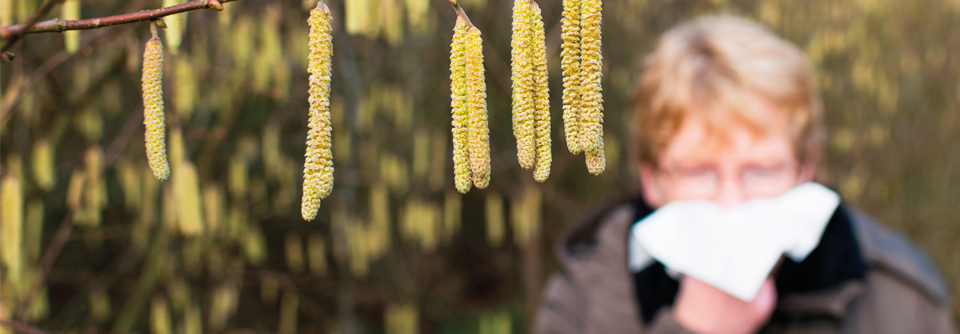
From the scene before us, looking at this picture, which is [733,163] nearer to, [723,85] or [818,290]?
[723,85]

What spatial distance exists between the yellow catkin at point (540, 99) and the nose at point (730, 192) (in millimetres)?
1286

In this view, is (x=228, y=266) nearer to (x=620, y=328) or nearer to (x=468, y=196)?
(x=620, y=328)

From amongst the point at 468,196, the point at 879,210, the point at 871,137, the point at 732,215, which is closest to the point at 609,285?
the point at 732,215

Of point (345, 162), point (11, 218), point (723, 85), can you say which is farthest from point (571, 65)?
point (345, 162)

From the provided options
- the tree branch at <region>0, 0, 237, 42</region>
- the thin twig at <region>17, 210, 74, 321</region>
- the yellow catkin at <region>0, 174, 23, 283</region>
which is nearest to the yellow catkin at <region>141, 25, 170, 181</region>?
the tree branch at <region>0, 0, 237, 42</region>

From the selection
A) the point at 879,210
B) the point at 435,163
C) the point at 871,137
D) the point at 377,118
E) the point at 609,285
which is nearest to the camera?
the point at 609,285

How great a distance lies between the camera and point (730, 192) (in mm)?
1654

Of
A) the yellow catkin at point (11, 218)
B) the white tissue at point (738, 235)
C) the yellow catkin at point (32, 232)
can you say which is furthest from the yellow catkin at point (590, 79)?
the yellow catkin at point (32, 232)

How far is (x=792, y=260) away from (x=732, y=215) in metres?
0.39

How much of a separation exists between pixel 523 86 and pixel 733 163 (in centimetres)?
134

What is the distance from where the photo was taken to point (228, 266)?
204 centimetres

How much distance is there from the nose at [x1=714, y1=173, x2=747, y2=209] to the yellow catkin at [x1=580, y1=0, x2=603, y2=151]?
1.29m

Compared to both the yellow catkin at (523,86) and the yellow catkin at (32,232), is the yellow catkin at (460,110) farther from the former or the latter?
the yellow catkin at (32,232)

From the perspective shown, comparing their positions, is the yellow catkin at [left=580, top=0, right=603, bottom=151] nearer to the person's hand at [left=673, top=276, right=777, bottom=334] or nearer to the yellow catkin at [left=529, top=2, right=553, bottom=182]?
the yellow catkin at [left=529, top=2, right=553, bottom=182]
